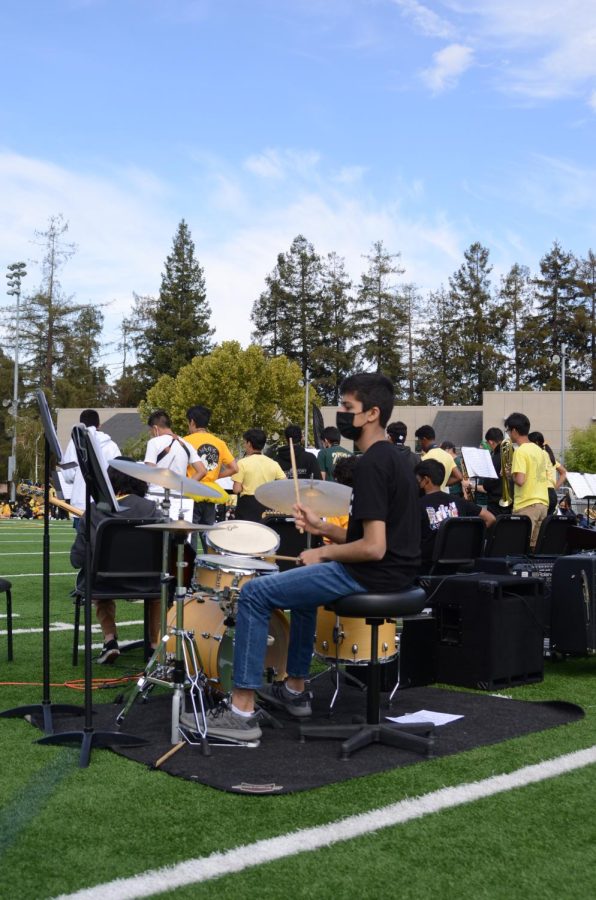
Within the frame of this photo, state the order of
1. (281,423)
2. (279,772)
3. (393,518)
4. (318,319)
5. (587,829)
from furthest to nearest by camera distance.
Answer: (318,319) < (281,423) < (393,518) < (279,772) < (587,829)

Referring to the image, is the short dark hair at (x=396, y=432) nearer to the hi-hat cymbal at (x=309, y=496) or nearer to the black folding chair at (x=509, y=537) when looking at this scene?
the black folding chair at (x=509, y=537)

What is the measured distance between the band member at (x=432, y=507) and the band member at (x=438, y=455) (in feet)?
10.7

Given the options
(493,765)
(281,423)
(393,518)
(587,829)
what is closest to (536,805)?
(587,829)

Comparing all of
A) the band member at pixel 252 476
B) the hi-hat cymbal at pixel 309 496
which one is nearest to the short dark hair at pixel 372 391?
the hi-hat cymbal at pixel 309 496

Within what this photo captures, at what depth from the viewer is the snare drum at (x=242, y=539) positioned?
5.81 meters

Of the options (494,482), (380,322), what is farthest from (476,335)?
(494,482)

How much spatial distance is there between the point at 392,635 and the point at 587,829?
2.31 m

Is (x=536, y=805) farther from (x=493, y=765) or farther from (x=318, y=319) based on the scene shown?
(x=318, y=319)

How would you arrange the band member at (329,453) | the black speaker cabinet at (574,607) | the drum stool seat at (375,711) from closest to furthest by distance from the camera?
the drum stool seat at (375,711) → the black speaker cabinet at (574,607) → the band member at (329,453)

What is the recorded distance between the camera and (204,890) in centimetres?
338

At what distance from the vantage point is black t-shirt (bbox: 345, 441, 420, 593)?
5070mm

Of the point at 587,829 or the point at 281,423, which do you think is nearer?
the point at 587,829

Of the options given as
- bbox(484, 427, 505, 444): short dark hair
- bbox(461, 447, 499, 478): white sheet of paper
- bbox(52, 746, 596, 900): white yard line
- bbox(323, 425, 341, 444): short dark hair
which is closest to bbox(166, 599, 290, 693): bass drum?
bbox(52, 746, 596, 900): white yard line

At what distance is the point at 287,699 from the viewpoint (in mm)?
6211
